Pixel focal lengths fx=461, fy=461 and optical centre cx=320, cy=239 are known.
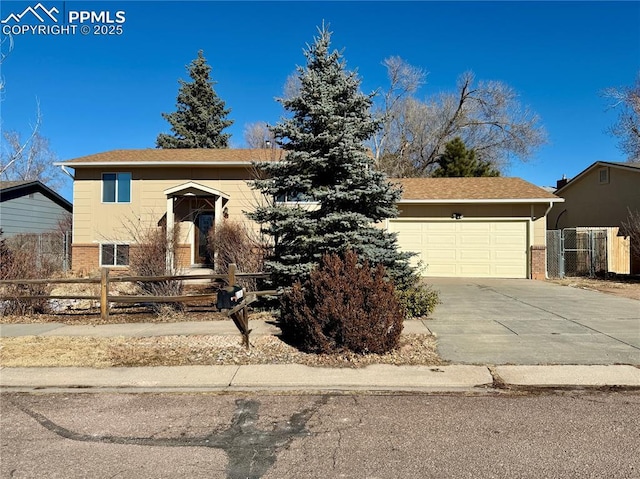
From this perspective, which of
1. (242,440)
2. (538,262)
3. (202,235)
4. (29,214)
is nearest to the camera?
(242,440)

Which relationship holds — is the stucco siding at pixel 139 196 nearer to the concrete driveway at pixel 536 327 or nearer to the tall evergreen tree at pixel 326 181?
the tall evergreen tree at pixel 326 181

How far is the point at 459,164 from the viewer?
29188 mm

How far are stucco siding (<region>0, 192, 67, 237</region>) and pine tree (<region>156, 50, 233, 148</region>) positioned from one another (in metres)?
10.5

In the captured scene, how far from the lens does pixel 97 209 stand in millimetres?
18891

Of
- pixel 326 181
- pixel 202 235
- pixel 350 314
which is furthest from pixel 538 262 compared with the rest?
pixel 202 235

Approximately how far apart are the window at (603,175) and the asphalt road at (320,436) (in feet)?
72.0

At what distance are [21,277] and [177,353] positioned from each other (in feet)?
17.9

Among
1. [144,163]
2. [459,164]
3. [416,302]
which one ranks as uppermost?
[459,164]

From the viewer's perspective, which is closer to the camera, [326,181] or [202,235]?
[326,181]

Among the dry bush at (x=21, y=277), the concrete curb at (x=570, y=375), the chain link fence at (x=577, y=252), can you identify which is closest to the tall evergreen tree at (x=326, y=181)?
the concrete curb at (x=570, y=375)

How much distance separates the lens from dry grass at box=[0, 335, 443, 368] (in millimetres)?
6477

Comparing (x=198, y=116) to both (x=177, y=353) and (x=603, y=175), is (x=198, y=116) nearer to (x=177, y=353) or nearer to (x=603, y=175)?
(x=603, y=175)

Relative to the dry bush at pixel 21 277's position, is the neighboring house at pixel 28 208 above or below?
above

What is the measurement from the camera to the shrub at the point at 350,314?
21.4 feet
